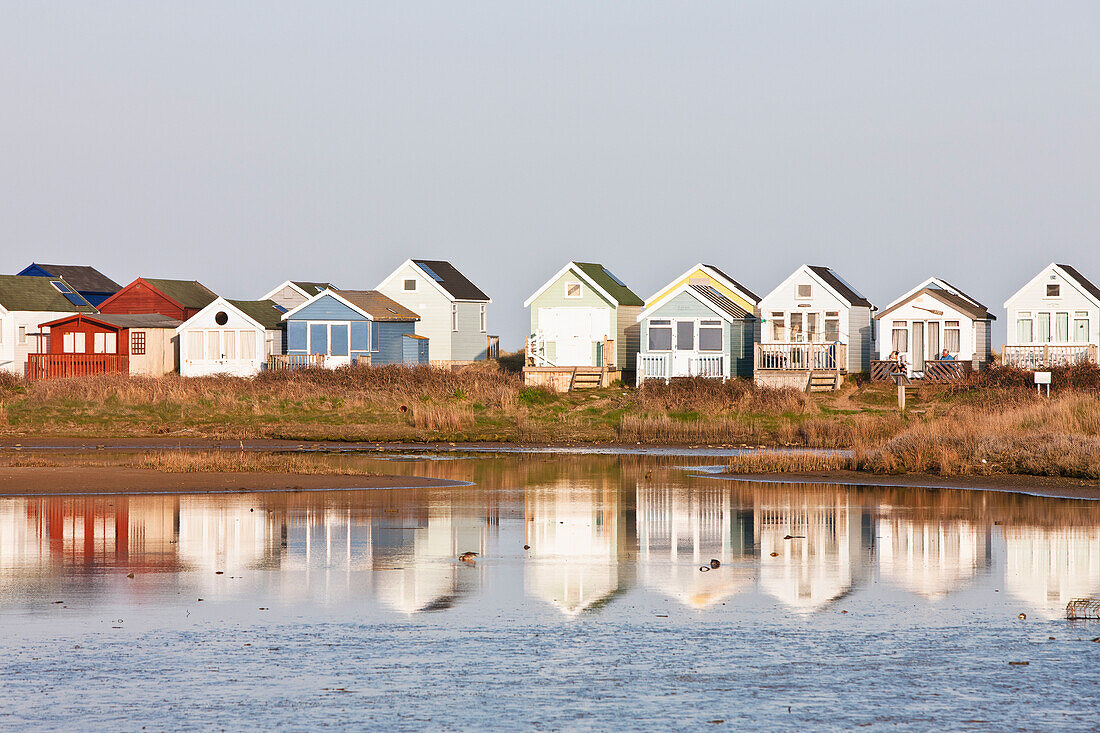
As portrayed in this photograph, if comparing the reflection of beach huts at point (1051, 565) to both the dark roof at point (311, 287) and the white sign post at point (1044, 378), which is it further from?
the dark roof at point (311, 287)

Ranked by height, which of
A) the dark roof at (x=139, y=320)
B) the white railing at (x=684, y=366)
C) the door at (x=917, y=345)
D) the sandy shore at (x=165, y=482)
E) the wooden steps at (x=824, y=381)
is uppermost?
the dark roof at (x=139, y=320)

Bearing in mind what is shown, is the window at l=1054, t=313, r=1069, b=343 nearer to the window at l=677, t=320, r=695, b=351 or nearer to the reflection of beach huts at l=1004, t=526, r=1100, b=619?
the window at l=677, t=320, r=695, b=351

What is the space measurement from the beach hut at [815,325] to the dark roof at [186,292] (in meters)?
32.2

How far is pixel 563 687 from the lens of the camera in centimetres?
1185

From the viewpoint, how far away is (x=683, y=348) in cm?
6141

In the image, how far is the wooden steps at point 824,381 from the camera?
5766cm

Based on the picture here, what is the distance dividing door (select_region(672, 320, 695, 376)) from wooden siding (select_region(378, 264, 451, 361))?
1579 cm

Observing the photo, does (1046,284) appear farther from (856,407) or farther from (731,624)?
(731,624)

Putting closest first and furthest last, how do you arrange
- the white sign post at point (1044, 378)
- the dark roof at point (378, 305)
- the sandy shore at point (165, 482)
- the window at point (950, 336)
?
the sandy shore at point (165, 482) < the white sign post at point (1044, 378) < the window at point (950, 336) < the dark roof at point (378, 305)

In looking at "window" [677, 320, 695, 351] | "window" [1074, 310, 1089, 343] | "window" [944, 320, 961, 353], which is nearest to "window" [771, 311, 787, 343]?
"window" [677, 320, 695, 351]

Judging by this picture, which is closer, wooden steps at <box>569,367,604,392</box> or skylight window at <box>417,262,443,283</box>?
wooden steps at <box>569,367,604,392</box>

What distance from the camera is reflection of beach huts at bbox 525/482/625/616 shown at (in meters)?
16.9

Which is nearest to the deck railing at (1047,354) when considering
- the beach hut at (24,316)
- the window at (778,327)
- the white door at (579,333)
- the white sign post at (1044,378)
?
the white sign post at (1044,378)

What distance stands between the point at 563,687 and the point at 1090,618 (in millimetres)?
6611
